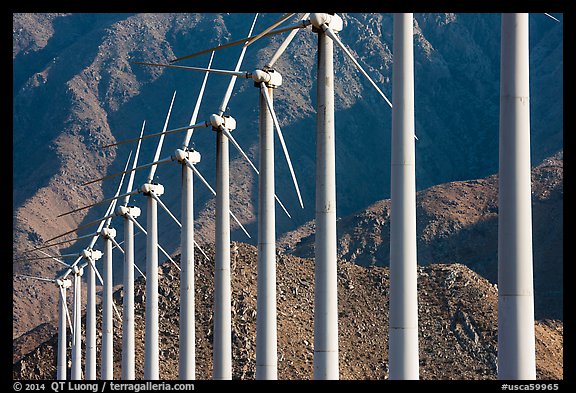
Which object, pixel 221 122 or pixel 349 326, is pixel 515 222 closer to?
pixel 221 122

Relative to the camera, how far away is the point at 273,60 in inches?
1879

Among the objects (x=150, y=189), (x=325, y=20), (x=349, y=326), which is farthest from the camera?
(x=349, y=326)

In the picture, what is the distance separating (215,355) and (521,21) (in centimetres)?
2882

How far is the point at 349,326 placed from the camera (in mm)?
174000

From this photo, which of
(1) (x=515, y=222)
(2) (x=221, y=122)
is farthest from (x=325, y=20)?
(1) (x=515, y=222)

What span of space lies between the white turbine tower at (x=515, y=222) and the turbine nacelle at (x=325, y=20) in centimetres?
1493

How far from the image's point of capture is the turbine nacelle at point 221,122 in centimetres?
5612

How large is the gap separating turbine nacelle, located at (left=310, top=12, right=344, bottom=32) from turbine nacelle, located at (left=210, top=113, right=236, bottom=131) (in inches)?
506

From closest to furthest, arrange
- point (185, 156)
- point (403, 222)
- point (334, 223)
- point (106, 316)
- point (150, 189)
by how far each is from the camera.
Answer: point (403, 222)
point (334, 223)
point (185, 156)
point (150, 189)
point (106, 316)

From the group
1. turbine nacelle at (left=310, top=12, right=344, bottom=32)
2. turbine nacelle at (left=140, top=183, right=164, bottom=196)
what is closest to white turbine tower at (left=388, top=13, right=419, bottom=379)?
turbine nacelle at (left=310, top=12, right=344, bottom=32)

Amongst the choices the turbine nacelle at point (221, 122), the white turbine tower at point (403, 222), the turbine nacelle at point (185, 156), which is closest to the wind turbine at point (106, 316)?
the turbine nacelle at point (185, 156)

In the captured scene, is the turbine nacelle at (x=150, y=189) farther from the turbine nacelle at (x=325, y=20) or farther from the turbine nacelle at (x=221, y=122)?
the turbine nacelle at (x=325, y=20)

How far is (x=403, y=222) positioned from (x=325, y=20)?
36.5 feet
